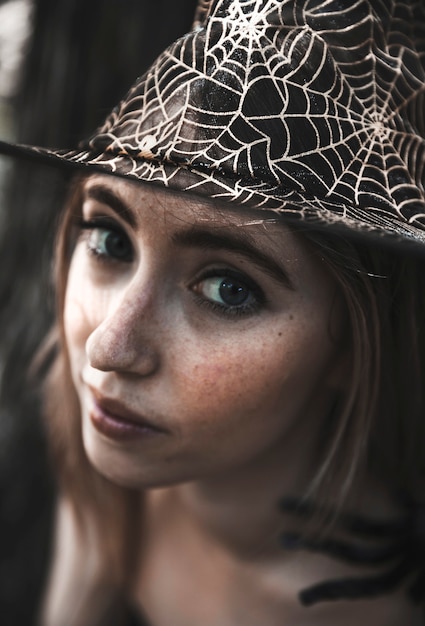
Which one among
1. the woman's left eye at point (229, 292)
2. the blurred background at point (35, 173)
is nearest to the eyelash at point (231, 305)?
the woman's left eye at point (229, 292)

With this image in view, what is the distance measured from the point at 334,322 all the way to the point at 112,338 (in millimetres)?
319

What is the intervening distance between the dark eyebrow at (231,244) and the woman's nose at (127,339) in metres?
0.10

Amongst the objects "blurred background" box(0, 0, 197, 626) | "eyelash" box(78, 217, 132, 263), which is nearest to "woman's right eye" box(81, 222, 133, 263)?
"eyelash" box(78, 217, 132, 263)

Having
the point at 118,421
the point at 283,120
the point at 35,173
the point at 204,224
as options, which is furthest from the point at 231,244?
the point at 35,173

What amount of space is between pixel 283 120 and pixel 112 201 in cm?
26

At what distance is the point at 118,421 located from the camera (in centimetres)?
94

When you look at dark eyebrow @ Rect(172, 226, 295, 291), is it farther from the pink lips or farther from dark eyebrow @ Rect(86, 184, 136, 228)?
the pink lips

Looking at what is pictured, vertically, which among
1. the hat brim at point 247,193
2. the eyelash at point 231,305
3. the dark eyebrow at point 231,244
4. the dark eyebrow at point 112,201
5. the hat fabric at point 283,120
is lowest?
the eyelash at point 231,305

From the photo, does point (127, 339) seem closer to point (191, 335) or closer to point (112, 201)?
point (191, 335)

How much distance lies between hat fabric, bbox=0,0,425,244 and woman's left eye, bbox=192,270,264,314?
0.14 meters

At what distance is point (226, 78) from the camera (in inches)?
31.5

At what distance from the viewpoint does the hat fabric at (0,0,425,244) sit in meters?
0.78

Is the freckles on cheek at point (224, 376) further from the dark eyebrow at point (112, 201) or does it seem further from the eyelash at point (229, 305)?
the dark eyebrow at point (112, 201)

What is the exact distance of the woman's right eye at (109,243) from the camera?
0.94 metres
